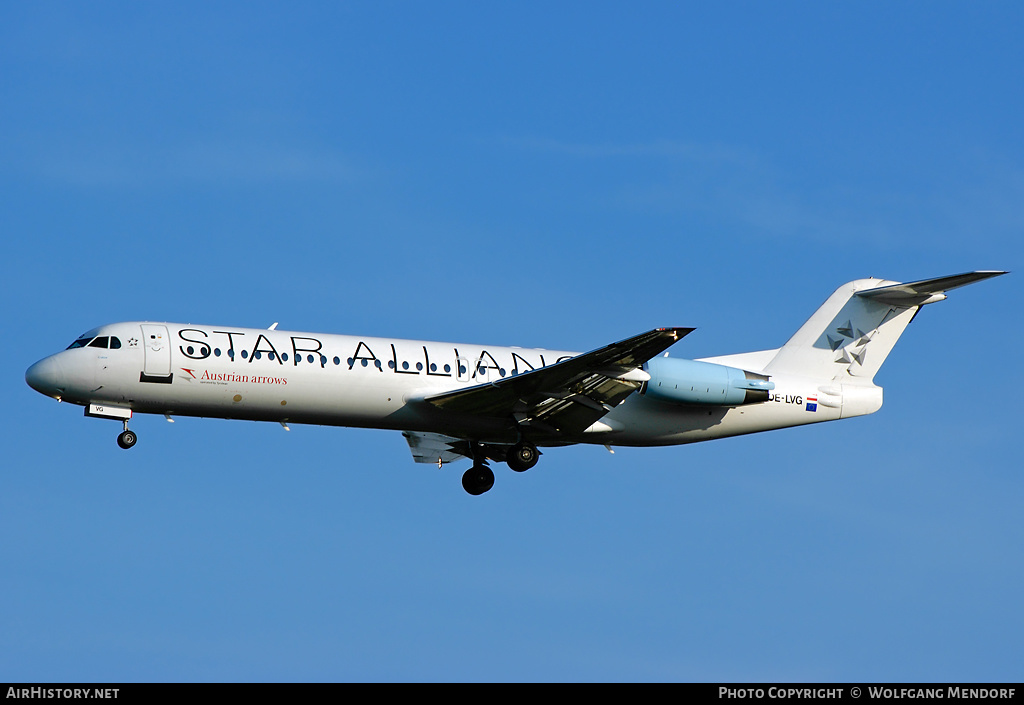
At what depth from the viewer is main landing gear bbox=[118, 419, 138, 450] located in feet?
92.7

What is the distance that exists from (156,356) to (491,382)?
25.0ft

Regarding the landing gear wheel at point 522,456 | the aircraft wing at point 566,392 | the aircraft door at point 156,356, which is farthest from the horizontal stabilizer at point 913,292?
the aircraft door at point 156,356

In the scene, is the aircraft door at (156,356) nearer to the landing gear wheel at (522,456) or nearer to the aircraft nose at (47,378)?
the aircraft nose at (47,378)

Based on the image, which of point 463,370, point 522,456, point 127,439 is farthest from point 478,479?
point 127,439

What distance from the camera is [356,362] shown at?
95.2 ft

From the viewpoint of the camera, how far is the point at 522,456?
31.0m

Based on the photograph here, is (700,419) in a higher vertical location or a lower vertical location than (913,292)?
lower

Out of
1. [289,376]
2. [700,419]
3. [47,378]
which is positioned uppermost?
[47,378]

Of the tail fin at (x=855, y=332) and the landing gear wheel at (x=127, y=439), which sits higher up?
the tail fin at (x=855, y=332)

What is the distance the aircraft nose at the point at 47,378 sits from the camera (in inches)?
1096

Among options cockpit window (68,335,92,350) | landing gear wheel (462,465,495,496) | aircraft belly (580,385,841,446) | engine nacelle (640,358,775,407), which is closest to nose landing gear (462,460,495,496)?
landing gear wheel (462,465,495,496)

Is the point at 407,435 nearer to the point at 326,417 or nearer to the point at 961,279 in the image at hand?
the point at 326,417

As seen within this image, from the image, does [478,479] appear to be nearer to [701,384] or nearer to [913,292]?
[701,384]
